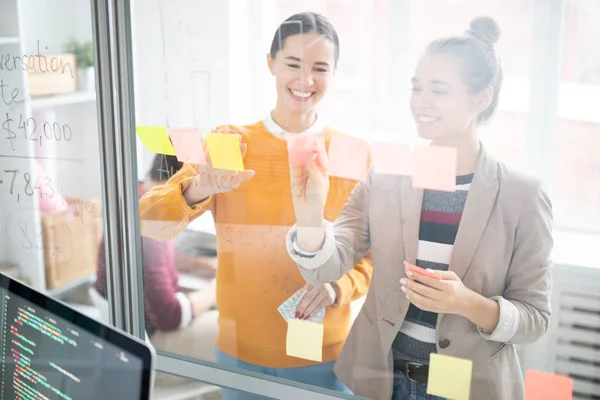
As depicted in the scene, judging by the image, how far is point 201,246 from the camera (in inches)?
54.4

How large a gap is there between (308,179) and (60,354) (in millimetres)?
533

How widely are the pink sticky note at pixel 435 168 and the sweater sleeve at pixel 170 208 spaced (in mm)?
463

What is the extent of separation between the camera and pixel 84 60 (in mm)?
1425

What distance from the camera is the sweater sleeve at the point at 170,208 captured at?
135 centimetres

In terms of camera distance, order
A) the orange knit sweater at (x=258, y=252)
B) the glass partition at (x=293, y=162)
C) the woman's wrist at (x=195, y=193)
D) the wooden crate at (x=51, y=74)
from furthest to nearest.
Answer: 1. the wooden crate at (x=51, y=74)
2. the woman's wrist at (x=195, y=193)
3. the orange knit sweater at (x=258, y=252)
4. the glass partition at (x=293, y=162)

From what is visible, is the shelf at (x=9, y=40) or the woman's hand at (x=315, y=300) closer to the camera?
the woman's hand at (x=315, y=300)

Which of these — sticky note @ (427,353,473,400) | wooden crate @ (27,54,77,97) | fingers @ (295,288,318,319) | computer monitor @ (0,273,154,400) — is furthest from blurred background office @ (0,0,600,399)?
computer monitor @ (0,273,154,400)

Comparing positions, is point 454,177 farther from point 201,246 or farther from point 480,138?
point 201,246

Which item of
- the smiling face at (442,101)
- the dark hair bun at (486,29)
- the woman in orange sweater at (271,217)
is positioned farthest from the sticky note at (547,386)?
the dark hair bun at (486,29)

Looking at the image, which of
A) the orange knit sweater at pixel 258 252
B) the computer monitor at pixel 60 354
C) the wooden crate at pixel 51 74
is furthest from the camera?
the wooden crate at pixel 51 74

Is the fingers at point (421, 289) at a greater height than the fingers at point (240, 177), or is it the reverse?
the fingers at point (240, 177)

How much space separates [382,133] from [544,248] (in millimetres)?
334

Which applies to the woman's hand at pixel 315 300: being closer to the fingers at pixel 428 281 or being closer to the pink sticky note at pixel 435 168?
the fingers at pixel 428 281

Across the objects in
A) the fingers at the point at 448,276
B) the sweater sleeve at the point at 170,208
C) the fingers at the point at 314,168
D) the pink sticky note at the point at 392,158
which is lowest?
the fingers at the point at 448,276
